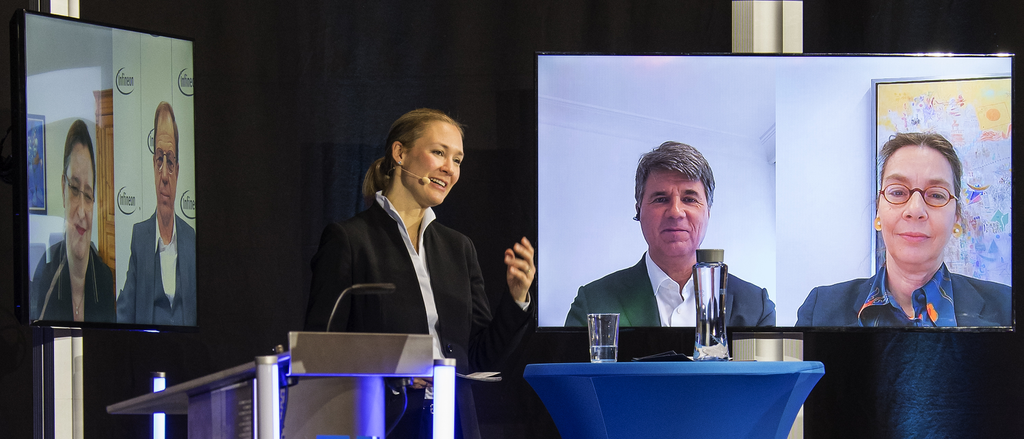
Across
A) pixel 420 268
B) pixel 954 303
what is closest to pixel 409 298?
pixel 420 268

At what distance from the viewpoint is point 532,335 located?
3.01m

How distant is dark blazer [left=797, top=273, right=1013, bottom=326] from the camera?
8.95 feet

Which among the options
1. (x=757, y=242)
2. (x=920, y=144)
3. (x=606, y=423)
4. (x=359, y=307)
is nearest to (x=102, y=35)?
(x=359, y=307)

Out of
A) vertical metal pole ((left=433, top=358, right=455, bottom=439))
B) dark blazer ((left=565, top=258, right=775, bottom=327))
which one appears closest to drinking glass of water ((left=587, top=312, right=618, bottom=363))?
vertical metal pole ((left=433, top=358, right=455, bottom=439))

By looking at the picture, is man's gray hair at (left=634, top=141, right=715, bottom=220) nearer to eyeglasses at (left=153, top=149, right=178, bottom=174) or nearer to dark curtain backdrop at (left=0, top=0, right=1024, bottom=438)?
dark curtain backdrop at (left=0, top=0, right=1024, bottom=438)

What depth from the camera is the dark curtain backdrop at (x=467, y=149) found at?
2.97 metres

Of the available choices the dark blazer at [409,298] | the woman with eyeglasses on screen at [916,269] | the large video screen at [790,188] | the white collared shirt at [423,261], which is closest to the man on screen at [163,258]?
the dark blazer at [409,298]

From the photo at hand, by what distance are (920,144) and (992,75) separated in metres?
0.30

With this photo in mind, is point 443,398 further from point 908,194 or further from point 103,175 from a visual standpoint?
point 908,194

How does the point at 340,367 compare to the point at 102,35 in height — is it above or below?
below

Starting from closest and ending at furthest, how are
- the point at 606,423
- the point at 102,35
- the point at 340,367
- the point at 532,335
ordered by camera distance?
the point at 340,367 → the point at 606,423 → the point at 102,35 → the point at 532,335

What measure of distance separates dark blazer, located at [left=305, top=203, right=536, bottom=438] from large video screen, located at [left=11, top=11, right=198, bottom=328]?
1.43ft

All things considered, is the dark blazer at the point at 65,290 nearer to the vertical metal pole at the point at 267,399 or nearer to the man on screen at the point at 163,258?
the man on screen at the point at 163,258

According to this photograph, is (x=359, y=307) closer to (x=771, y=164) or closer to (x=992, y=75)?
(x=771, y=164)
